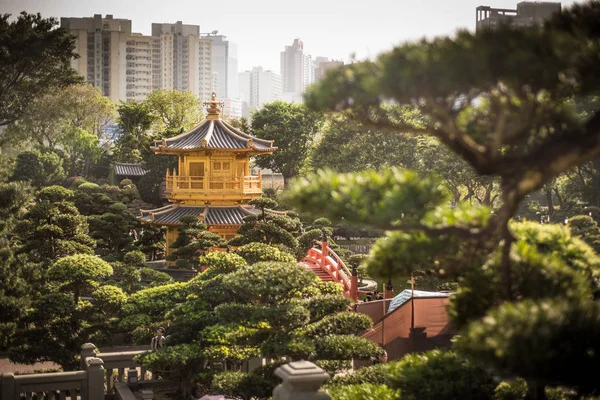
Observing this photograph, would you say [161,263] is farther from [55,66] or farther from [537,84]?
[537,84]

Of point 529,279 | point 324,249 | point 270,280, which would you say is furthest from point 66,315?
point 529,279

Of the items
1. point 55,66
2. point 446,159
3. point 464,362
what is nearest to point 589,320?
point 464,362

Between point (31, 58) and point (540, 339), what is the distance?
23633 mm

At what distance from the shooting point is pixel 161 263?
23.1 m

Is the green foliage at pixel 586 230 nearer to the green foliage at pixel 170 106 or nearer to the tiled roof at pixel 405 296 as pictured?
the tiled roof at pixel 405 296

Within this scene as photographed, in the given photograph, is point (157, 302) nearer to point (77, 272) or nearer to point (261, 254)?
point (77, 272)

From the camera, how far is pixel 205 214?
2219 centimetres

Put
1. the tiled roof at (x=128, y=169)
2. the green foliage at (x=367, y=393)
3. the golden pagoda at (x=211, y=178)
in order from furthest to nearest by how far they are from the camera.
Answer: the tiled roof at (x=128, y=169), the golden pagoda at (x=211, y=178), the green foliage at (x=367, y=393)

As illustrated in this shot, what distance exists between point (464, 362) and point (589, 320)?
1.49m

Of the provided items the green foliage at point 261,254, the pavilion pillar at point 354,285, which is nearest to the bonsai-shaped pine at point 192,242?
the pavilion pillar at point 354,285

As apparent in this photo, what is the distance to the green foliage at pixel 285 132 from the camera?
142ft

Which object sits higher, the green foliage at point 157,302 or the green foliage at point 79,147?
the green foliage at point 79,147

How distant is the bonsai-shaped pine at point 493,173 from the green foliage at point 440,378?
18.5 inches

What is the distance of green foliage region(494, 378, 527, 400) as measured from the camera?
6.18 meters
